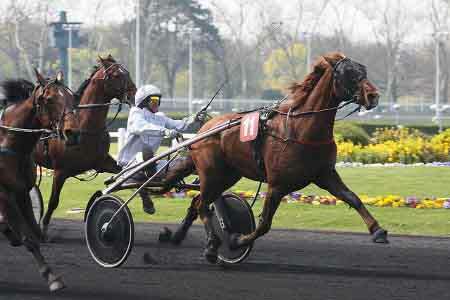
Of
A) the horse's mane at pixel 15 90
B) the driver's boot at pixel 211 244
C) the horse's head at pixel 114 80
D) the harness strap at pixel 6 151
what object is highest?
the horse's mane at pixel 15 90

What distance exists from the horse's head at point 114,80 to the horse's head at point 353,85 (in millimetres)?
3545

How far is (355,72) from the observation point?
7922 mm

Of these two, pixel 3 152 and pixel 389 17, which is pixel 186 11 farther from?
pixel 3 152

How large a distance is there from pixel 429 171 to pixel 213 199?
901cm

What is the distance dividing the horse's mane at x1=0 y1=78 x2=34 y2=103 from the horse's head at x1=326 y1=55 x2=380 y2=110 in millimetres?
2500

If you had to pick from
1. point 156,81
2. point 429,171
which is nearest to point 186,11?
point 156,81

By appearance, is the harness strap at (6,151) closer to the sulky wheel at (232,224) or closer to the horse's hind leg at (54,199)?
the sulky wheel at (232,224)

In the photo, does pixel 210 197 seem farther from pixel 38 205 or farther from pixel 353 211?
pixel 353 211

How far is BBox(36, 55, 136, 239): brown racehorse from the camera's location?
35.6ft

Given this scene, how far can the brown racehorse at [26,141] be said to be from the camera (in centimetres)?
768

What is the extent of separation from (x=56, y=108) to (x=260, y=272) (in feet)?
7.02

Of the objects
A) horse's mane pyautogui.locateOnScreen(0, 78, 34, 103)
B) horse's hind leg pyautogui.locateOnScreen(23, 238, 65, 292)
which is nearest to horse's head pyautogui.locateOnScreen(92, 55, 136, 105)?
horse's mane pyautogui.locateOnScreen(0, 78, 34, 103)

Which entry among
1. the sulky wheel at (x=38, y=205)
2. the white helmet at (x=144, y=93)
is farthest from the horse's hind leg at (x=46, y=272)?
the sulky wheel at (x=38, y=205)

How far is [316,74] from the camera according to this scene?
831cm
